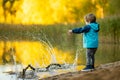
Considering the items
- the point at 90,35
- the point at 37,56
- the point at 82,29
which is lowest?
the point at 37,56

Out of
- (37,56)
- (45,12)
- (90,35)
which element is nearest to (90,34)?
(90,35)

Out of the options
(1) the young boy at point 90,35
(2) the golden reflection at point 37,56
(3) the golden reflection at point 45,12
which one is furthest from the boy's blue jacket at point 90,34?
(3) the golden reflection at point 45,12

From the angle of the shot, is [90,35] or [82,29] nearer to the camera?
A: [82,29]

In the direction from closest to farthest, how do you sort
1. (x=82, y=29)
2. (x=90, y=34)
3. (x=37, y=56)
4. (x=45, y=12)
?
(x=82, y=29) → (x=90, y=34) → (x=37, y=56) → (x=45, y=12)

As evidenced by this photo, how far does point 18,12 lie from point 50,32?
15180 mm

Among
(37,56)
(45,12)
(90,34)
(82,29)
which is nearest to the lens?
(82,29)

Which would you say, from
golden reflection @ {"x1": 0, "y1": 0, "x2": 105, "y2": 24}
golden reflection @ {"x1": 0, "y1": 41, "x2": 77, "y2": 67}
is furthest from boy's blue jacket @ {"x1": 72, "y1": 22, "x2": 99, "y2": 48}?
golden reflection @ {"x1": 0, "y1": 0, "x2": 105, "y2": 24}

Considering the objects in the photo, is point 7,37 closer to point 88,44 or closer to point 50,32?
point 50,32

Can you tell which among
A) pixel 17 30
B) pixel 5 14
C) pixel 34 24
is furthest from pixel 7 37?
pixel 5 14

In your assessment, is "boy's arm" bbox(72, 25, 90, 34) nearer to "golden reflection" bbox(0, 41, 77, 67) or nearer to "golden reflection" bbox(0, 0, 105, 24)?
"golden reflection" bbox(0, 41, 77, 67)

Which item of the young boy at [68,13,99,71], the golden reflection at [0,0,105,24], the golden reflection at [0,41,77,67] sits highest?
the golden reflection at [0,0,105,24]

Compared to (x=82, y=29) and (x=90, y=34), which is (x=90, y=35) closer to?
(x=90, y=34)

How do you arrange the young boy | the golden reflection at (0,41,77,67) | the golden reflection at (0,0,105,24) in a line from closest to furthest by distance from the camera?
1. the young boy
2. the golden reflection at (0,41,77,67)
3. the golden reflection at (0,0,105,24)

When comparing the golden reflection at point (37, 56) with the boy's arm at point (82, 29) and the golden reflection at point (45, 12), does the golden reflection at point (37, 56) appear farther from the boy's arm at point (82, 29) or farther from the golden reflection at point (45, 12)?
the golden reflection at point (45, 12)
